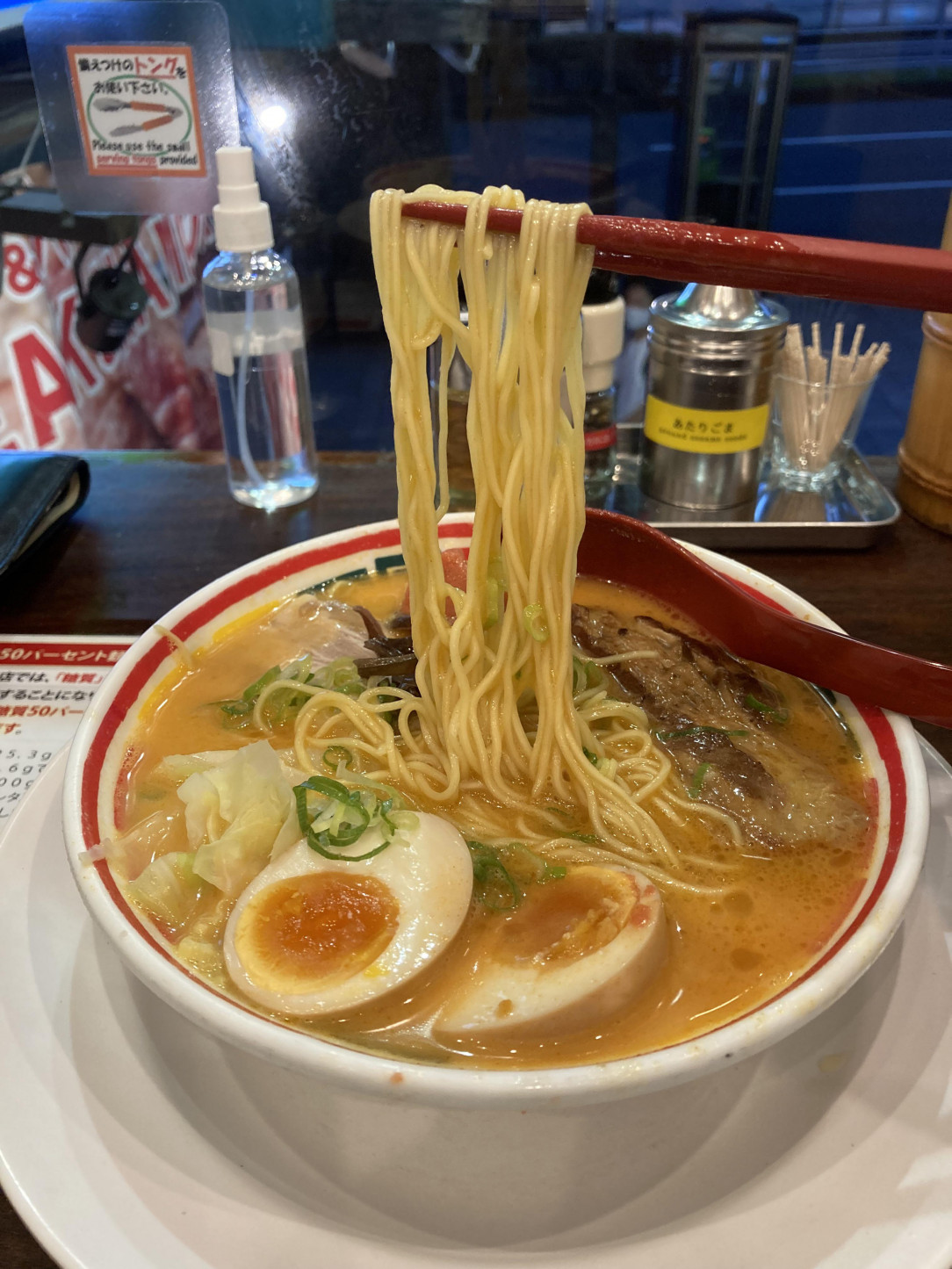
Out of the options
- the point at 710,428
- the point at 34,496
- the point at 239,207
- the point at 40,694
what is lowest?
the point at 40,694

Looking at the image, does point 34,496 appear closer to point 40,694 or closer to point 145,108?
point 40,694

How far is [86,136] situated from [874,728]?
2.69 meters

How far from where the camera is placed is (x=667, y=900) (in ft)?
3.93

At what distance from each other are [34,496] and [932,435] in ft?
7.29

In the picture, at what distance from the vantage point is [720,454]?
2273 millimetres

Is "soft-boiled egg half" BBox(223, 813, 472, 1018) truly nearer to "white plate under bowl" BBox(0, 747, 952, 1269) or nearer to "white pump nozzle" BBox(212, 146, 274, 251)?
"white plate under bowl" BBox(0, 747, 952, 1269)

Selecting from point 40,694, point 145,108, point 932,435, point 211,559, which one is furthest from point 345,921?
point 145,108

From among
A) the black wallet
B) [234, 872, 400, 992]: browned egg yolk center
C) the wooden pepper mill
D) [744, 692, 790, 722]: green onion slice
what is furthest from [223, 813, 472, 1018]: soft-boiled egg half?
the wooden pepper mill

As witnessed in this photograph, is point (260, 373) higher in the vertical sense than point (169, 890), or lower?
higher

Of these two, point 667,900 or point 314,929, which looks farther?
point 667,900

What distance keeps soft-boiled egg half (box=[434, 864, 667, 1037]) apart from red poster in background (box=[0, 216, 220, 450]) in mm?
2440

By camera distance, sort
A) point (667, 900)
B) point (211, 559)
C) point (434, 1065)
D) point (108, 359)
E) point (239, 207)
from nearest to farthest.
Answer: point (434, 1065), point (667, 900), point (239, 207), point (211, 559), point (108, 359)

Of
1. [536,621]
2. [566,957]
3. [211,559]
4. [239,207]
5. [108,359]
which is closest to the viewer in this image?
[566,957]

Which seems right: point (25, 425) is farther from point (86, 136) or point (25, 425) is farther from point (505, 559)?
point (505, 559)
